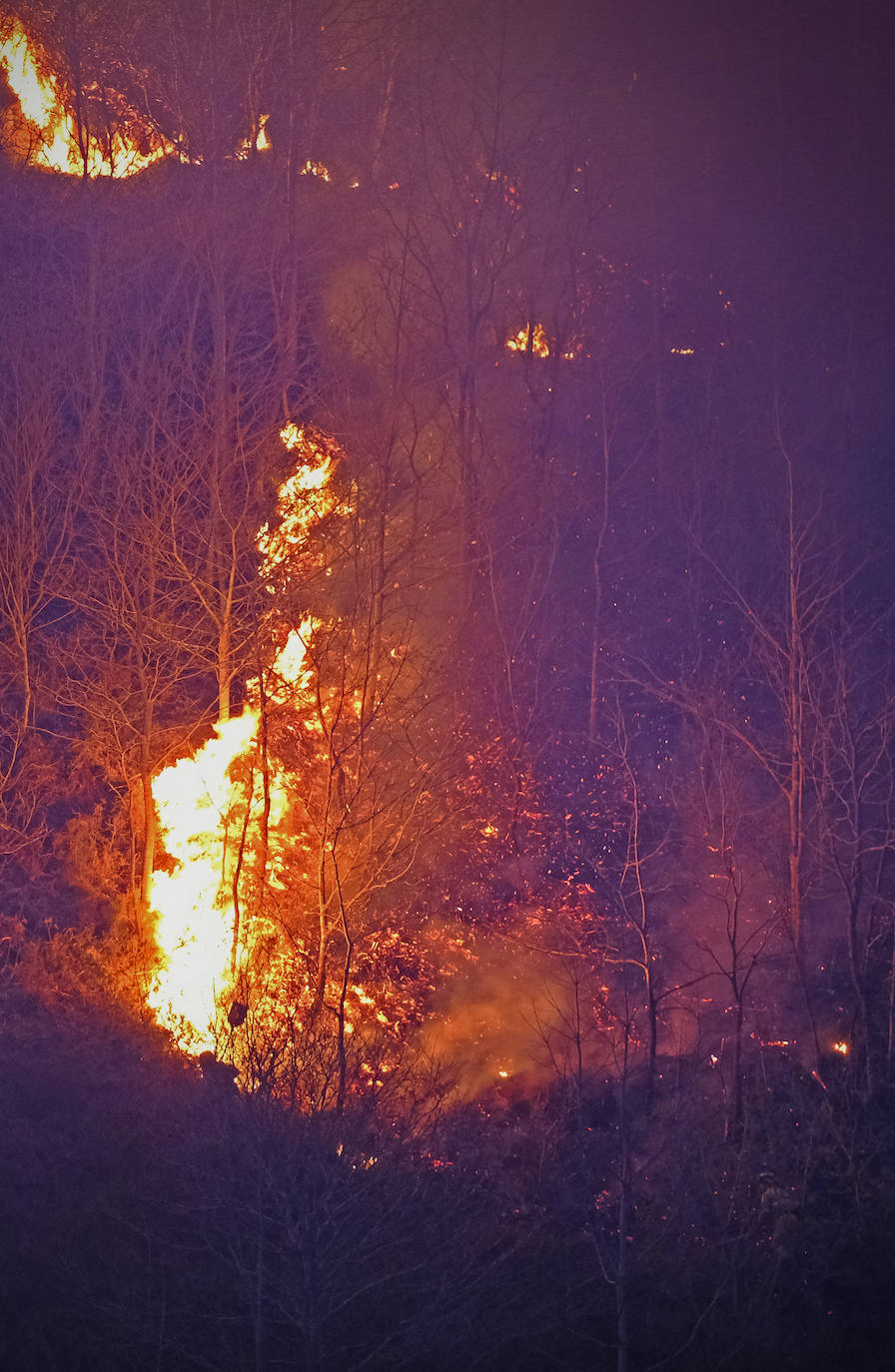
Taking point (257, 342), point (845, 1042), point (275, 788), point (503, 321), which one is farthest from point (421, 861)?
point (503, 321)

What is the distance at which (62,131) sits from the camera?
2578cm

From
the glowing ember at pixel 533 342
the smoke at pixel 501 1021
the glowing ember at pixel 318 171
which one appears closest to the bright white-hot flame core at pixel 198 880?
the smoke at pixel 501 1021

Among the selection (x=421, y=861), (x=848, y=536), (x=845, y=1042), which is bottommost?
(x=845, y=1042)

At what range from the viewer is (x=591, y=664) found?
26.7 meters

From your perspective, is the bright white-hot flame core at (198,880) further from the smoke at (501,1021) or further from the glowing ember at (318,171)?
the glowing ember at (318,171)

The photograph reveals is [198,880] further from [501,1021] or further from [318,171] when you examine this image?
[318,171]

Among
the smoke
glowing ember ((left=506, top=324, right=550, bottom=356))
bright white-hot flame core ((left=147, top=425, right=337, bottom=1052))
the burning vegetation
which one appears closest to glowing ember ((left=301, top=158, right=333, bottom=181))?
the burning vegetation

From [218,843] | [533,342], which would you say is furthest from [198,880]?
[533,342]

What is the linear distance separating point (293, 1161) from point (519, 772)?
11862 mm

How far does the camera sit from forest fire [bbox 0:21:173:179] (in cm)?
2553

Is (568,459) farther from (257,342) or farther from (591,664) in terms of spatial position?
(257,342)

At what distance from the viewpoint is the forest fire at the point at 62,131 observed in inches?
1005

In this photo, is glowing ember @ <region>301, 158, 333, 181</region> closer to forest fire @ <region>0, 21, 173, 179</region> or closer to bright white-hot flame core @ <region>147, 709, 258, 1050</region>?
forest fire @ <region>0, 21, 173, 179</region>

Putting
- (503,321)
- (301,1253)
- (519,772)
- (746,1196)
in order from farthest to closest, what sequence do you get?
(503,321) → (519,772) → (746,1196) → (301,1253)
